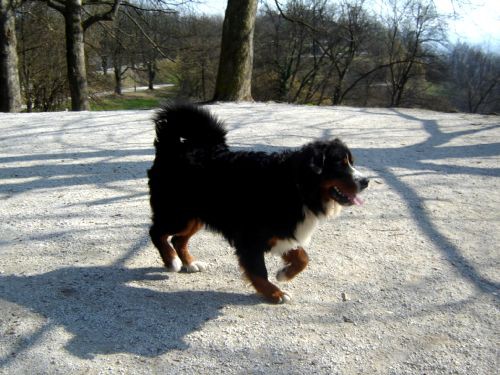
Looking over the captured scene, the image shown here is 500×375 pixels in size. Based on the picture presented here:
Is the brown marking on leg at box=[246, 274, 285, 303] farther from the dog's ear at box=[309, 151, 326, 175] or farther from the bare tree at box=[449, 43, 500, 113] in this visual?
the bare tree at box=[449, 43, 500, 113]

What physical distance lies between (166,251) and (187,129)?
3.36 ft

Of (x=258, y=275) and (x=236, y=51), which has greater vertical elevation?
(x=236, y=51)

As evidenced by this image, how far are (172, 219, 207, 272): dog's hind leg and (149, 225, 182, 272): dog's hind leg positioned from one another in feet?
0.23

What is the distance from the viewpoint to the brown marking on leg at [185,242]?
359cm

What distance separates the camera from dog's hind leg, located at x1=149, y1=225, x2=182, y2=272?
11.6ft

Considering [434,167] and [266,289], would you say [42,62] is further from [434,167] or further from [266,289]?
[266,289]

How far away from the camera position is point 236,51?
13336 mm

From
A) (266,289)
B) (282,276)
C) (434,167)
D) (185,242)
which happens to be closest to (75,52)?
(434,167)

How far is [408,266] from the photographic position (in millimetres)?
3736

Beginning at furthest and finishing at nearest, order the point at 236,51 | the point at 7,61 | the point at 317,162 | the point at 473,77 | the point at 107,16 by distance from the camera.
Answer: the point at 473,77
the point at 107,16
the point at 7,61
the point at 236,51
the point at 317,162

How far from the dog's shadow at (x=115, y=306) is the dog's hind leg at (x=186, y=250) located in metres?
0.21

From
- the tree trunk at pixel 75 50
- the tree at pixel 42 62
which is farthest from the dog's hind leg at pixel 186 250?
the tree at pixel 42 62

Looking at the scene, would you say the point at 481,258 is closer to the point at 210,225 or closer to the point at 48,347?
the point at 210,225

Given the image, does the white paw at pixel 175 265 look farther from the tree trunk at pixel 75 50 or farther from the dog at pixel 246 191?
the tree trunk at pixel 75 50
